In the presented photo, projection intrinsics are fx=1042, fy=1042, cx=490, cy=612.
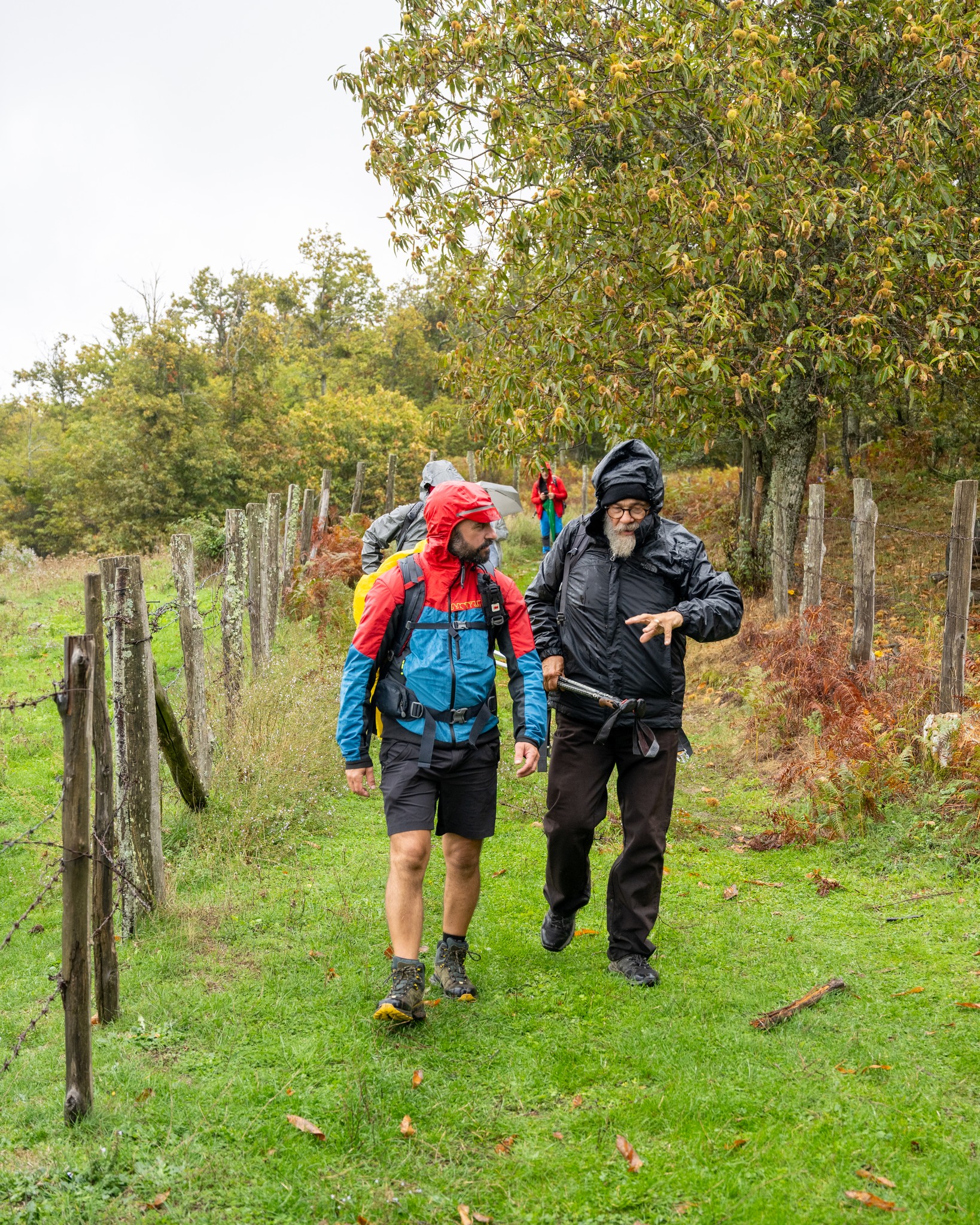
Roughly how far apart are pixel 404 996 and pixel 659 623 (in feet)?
5.99

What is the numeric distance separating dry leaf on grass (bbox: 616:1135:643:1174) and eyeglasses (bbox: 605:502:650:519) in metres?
2.40

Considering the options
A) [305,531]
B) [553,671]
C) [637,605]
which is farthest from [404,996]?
[305,531]

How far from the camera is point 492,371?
36.5 feet

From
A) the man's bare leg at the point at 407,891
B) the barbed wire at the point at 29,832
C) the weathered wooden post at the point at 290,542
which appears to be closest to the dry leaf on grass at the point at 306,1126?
the man's bare leg at the point at 407,891

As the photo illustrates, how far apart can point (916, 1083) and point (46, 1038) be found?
3.28 m

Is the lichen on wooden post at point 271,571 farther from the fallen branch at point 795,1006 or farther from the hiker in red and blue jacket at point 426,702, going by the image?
the fallen branch at point 795,1006

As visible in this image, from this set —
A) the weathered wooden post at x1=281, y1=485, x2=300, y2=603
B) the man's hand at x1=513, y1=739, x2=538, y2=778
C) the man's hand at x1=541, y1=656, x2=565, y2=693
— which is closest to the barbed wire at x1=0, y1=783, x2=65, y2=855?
the man's hand at x1=513, y1=739, x2=538, y2=778

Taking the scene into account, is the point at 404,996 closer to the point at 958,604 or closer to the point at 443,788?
the point at 443,788

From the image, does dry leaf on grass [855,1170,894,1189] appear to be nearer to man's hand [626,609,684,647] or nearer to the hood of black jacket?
man's hand [626,609,684,647]

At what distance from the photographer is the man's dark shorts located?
13.6 ft

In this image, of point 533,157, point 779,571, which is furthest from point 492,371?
point 779,571

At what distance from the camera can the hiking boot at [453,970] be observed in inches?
173

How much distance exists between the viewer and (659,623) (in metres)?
4.42

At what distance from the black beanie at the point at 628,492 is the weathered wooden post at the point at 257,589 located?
17.4 feet
